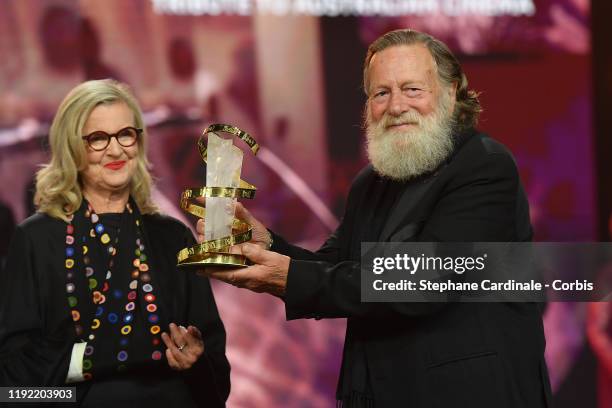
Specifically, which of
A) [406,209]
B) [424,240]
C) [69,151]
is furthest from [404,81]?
[69,151]

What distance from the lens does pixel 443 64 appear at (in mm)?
2570

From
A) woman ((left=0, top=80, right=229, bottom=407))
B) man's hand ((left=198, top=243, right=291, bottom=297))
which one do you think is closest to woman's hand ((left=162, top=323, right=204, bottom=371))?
woman ((left=0, top=80, right=229, bottom=407))

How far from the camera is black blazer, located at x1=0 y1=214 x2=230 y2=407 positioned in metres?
2.51

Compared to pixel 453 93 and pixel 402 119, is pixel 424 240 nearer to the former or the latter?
pixel 402 119

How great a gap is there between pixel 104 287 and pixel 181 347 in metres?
0.33

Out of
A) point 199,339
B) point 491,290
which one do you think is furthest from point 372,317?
point 199,339

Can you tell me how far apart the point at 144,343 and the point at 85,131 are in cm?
75

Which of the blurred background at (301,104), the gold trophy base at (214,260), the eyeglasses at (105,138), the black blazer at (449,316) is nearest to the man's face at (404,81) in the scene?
the black blazer at (449,316)

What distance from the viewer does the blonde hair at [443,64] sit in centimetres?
254

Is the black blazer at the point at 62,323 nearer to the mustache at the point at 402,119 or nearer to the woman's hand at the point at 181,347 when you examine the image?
the woman's hand at the point at 181,347

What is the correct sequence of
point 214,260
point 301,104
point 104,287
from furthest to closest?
point 301,104 → point 104,287 → point 214,260

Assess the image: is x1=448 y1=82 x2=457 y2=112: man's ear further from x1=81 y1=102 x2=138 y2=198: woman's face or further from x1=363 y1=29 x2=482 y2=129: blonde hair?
x1=81 y1=102 x2=138 y2=198: woman's face

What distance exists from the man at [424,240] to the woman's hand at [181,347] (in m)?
0.39

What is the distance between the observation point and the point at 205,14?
14.2ft
